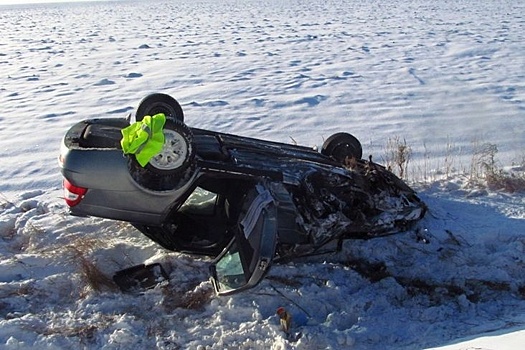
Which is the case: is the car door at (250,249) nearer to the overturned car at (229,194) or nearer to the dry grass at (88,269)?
the overturned car at (229,194)

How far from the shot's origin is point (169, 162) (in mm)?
3922

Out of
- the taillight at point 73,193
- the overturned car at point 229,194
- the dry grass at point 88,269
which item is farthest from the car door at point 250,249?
the taillight at point 73,193

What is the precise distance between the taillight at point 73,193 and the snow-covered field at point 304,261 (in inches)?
23.8

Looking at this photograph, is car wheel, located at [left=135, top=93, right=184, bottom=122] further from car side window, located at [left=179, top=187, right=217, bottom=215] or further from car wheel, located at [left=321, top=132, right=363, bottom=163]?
car wheel, located at [left=321, top=132, right=363, bottom=163]

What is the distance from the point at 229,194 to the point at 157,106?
1.46 m

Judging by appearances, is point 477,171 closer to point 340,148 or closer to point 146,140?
point 340,148

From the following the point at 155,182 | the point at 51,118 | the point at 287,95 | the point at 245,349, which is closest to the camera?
the point at 245,349

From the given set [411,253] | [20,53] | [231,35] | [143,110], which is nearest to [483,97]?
[411,253]

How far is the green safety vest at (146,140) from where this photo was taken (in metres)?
3.77

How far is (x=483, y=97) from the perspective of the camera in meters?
10.3

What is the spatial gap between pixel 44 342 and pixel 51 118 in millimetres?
7137

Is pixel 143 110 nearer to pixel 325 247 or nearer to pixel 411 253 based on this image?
pixel 325 247

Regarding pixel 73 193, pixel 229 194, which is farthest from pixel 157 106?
pixel 73 193

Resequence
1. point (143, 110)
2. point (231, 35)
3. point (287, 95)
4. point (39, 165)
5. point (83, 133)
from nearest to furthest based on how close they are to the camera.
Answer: point (83, 133) → point (143, 110) → point (39, 165) → point (287, 95) → point (231, 35)
